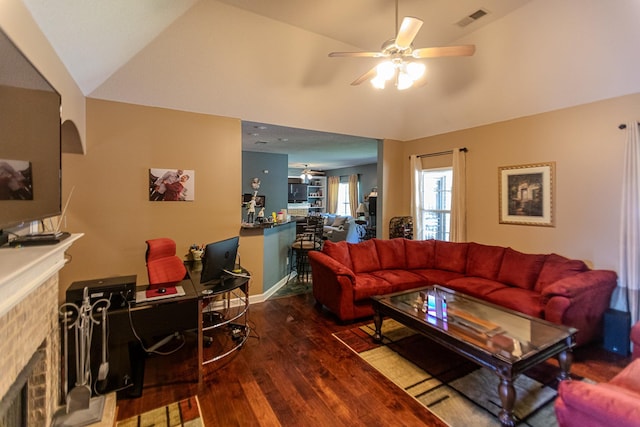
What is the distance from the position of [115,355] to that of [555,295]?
3.93 metres

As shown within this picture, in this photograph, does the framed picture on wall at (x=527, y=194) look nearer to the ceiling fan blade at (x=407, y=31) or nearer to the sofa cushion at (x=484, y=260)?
the sofa cushion at (x=484, y=260)

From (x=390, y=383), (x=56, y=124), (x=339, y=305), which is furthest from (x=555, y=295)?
(x=56, y=124)

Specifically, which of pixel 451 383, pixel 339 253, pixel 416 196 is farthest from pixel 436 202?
pixel 451 383

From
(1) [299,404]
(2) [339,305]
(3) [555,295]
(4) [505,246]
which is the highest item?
(4) [505,246]

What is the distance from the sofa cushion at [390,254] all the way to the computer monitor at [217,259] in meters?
2.41

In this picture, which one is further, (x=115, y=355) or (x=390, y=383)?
(x=390, y=383)

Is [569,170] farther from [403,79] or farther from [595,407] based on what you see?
[595,407]

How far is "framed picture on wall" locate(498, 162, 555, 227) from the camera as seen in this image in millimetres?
3760

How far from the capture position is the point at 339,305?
11.7 feet

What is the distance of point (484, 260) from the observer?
4.11m

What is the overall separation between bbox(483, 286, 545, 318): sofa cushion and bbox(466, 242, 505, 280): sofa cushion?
0.44 m

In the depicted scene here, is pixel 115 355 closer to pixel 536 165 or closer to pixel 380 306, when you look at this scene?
pixel 380 306

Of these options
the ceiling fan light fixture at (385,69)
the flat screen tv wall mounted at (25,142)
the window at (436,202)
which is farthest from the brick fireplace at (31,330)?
the window at (436,202)

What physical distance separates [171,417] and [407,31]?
11.1 ft
